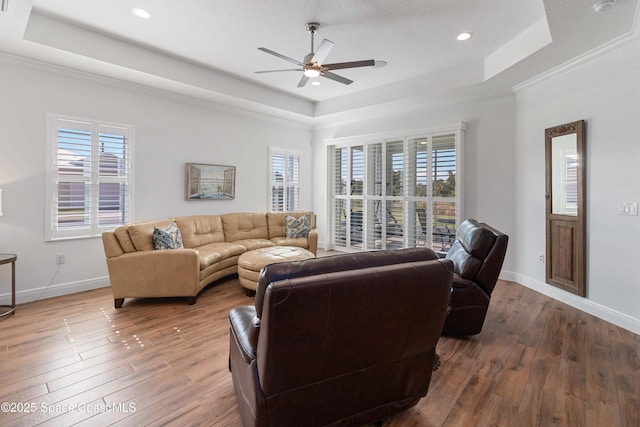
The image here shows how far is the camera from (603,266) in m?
3.22

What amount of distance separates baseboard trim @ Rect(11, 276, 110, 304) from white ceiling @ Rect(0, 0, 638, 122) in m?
2.71

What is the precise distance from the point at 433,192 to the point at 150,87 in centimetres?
469

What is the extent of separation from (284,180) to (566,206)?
15.5 ft

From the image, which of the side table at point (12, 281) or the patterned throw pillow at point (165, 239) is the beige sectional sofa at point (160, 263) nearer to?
the patterned throw pillow at point (165, 239)

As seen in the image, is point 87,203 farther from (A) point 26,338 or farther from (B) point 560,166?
(B) point 560,166

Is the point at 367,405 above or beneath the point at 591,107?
beneath

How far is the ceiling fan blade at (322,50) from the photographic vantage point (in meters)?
2.81

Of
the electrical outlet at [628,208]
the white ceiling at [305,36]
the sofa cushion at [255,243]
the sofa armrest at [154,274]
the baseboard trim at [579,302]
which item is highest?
the white ceiling at [305,36]

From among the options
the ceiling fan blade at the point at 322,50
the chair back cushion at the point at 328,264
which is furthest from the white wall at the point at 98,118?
the chair back cushion at the point at 328,264

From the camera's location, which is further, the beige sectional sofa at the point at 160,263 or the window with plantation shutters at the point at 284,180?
the window with plantation shutters at the point at 284,180

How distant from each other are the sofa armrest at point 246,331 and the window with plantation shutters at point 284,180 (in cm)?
441

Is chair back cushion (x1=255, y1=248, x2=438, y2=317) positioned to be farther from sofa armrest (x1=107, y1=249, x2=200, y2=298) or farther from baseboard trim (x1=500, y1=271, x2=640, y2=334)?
baseboard trim (x1=500, y1=271, x2=640, y2=334)

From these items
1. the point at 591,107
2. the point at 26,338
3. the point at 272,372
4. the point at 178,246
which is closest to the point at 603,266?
the point at 591,107

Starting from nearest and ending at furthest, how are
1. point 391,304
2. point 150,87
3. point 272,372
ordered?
point 272,372 < point 391,304 < point 150,87
